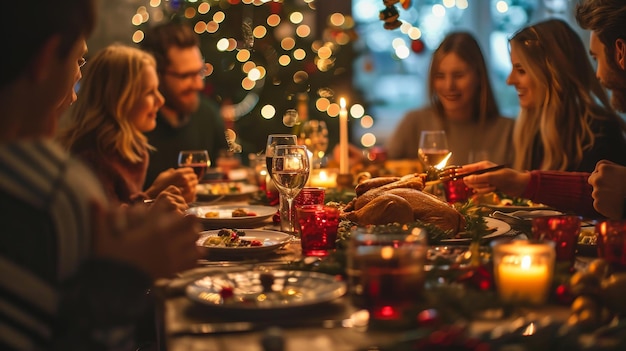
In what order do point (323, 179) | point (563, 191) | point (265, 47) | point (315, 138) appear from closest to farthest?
point (563, 191), point (323, 179), point (315, 138), point (265, 47)

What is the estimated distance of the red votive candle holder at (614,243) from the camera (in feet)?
4.76

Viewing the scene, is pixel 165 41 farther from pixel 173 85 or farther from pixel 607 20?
pixel 607 20

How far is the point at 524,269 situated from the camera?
125 cm

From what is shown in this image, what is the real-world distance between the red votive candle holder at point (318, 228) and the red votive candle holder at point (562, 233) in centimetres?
43

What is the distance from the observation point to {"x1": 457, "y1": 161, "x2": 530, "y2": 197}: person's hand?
2.48 meters

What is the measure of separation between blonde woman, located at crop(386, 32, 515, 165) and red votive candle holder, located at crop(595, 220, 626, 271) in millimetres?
2533

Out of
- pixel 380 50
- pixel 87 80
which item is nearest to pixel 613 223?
pixel 87 80

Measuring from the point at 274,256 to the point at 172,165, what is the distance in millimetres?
2874

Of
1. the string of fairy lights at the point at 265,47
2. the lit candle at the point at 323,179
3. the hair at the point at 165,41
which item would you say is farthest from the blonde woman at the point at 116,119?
the string of fairy lights at the point at 265,47

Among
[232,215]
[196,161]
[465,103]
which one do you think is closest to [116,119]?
[196,161]

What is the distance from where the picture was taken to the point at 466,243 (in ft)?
5.81

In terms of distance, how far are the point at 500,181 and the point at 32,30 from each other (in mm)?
1739

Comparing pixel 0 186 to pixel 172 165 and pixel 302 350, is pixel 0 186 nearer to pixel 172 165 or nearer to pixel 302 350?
pixel 302 350

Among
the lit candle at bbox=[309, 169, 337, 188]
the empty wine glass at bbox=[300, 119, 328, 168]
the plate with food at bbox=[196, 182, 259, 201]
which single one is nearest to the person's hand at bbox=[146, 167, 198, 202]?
the plate with food at bbox=[196, 182, 259, 201]
